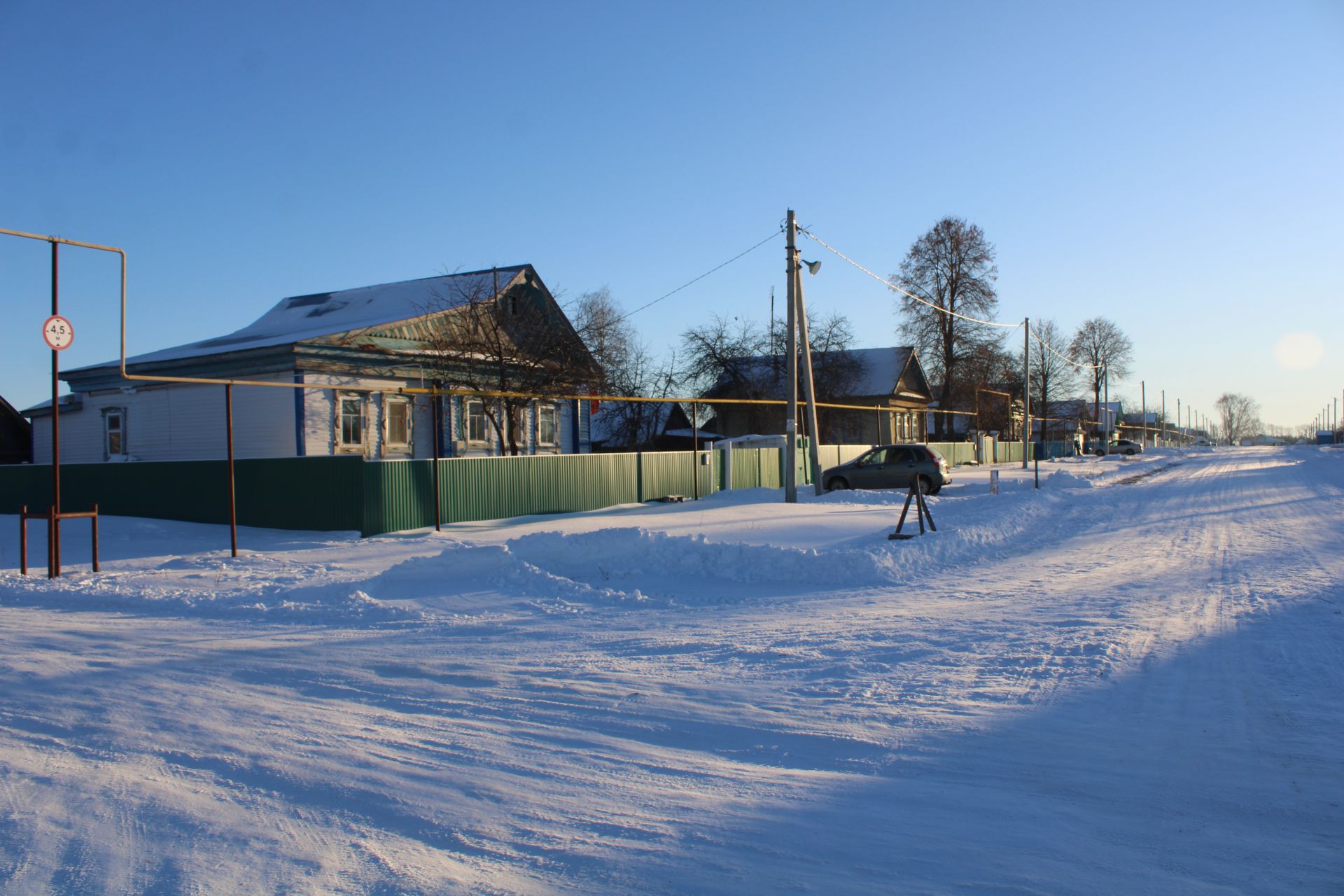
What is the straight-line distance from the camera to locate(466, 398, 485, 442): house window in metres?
26.7

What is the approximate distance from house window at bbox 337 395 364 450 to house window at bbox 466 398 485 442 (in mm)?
3623

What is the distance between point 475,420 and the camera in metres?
27.0

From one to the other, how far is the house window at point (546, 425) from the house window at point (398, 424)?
4.82 meters

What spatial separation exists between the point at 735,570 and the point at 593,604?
2352 millimetres

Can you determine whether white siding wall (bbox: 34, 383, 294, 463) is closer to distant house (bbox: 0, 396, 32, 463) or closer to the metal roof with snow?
the metal roof with snow

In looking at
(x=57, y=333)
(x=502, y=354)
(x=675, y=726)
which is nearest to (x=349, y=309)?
(x=502, y=354)

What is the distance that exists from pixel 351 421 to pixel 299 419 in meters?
1.75

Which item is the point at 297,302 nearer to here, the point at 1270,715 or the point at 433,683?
the point at 433,683

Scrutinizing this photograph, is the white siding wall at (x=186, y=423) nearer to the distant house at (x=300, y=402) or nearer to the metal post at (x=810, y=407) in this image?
the distant house at (x=300, y=402)

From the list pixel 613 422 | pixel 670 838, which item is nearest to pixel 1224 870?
pixel 670 838

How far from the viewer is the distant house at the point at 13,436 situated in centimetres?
4047

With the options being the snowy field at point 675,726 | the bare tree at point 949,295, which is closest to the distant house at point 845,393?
the bare tree at point 949,295

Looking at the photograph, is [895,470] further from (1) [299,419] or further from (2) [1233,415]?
(2) [1233,415]

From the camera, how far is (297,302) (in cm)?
3288
